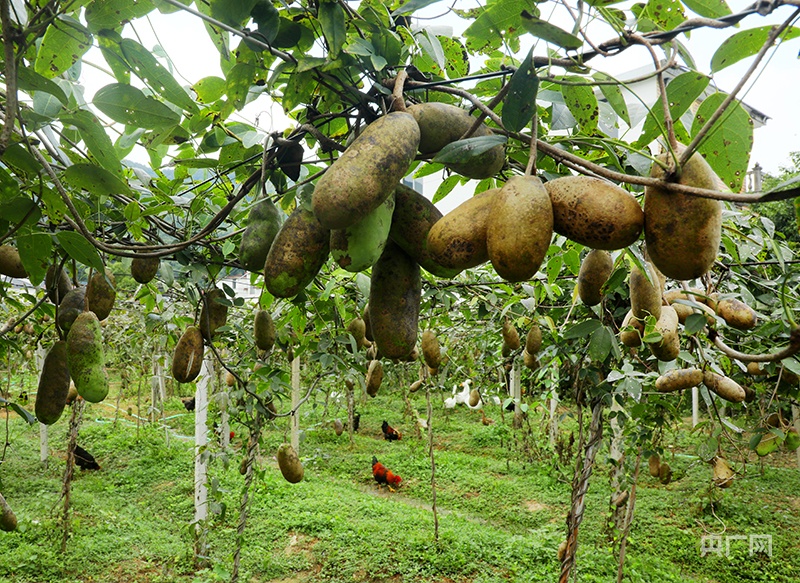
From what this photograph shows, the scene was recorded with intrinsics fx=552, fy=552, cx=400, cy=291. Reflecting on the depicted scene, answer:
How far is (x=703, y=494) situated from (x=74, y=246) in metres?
6.14

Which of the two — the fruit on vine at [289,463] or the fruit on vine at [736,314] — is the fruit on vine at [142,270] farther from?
the fruit on vine at [289,463]

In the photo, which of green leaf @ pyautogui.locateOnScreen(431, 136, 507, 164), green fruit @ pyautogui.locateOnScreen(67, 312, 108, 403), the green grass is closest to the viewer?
green leaf @ pyautogui.locateOnScreen(431, 136, 507, 164)

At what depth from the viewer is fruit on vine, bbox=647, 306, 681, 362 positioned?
112 centimetres

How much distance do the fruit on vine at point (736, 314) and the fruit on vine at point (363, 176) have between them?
3.84 ft

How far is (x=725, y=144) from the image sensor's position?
590 millimetres

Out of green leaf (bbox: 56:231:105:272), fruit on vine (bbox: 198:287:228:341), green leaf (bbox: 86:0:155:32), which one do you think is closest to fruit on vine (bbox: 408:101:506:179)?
green leaf (bbox: 86:0:155:32)

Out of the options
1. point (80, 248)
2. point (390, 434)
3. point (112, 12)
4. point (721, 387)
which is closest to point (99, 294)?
point (80, 248)

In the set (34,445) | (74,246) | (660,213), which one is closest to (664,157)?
(660,213)

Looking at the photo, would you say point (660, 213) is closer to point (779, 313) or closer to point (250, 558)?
point (779, 313)

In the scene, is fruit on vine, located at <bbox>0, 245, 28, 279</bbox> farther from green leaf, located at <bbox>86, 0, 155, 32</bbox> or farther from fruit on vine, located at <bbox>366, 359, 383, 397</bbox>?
fruit on vine, located at <bbox>366, 359, 383, 397</bbox>

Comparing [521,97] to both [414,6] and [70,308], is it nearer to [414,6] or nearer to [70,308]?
[414,6]

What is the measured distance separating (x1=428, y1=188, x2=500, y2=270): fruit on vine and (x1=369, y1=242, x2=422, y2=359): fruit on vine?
142 mm

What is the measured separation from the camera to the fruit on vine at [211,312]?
5.42 feet

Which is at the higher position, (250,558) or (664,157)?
(664,157)
